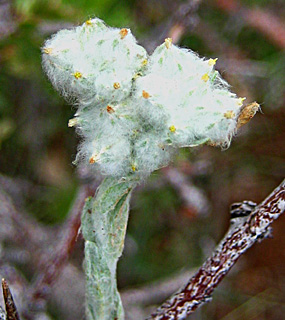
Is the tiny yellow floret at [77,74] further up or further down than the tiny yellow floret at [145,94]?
further down

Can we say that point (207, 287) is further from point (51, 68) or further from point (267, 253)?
point (267, 253)

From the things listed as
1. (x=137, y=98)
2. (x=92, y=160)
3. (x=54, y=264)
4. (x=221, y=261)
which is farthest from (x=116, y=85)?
(x=54, y=264)

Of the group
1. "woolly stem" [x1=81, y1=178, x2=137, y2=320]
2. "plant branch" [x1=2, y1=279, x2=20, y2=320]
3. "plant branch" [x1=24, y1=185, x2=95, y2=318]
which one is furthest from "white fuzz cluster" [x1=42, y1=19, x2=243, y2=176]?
"plant branch" [x1=24, y1=185, x2=95, y2=318]

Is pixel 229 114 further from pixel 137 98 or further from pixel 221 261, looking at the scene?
pixel 221 261

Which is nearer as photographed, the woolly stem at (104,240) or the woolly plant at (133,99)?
the woolly plant at (133,99)


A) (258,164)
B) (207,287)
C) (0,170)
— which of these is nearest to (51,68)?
(207,287)

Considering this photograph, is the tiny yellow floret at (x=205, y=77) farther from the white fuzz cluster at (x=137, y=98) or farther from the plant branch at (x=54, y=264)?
the plant branch at (x=54, y=264)


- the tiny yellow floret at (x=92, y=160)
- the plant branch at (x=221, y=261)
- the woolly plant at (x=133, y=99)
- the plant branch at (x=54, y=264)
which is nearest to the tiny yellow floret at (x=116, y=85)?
the woolly plant at (x=133, y=99)
